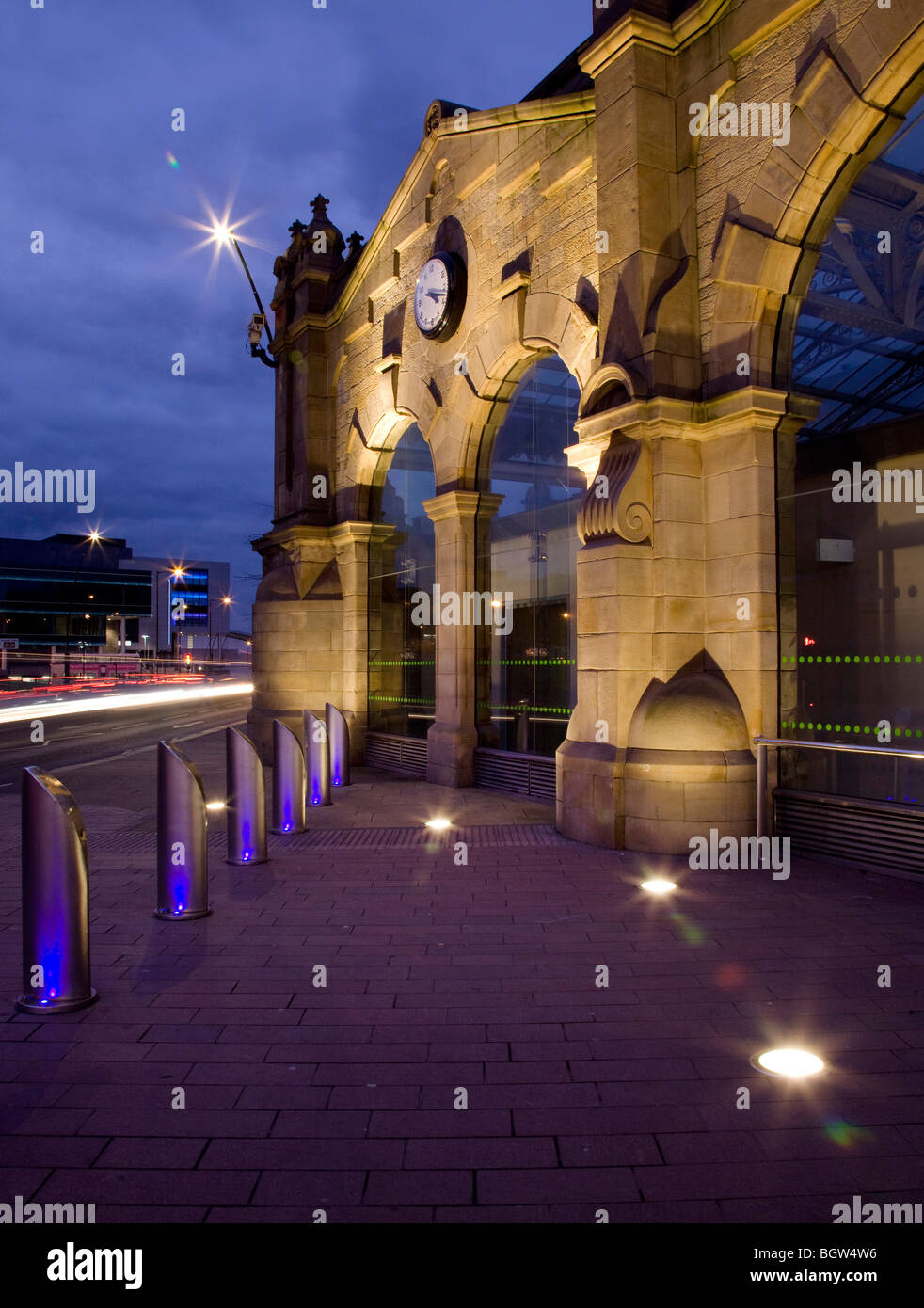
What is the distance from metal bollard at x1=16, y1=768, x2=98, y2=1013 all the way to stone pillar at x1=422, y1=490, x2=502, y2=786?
752 cm

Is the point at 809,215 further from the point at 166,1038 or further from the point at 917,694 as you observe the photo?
the point at 166,1038

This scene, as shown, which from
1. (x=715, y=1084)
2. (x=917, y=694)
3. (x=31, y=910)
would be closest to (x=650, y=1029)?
(x=715, y=1084)

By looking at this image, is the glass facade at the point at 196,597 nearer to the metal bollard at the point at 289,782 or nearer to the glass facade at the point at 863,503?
the metal bollard at the point at 289,782

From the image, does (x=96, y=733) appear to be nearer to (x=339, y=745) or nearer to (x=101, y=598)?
(x=339, y=745)

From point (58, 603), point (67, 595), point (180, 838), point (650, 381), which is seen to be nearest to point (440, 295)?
point (650, 381)

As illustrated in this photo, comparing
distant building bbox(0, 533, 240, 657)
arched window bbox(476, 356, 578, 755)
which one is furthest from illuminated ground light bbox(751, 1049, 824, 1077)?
distant building bbox(0, 533, 240, 657)

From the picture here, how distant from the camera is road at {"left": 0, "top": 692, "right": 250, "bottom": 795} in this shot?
14812 mm

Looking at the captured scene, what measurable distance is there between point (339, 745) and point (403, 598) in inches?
128

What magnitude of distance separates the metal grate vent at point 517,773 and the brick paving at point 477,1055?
371cm

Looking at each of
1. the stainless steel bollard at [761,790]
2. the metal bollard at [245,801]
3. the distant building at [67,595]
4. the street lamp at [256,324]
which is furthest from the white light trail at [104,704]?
the distant building at [67,595]

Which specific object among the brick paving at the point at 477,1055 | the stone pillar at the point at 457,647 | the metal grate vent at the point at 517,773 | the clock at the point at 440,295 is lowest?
the brick paving at the point at 477,1055

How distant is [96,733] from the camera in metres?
20.1

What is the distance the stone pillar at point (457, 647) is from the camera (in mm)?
11578

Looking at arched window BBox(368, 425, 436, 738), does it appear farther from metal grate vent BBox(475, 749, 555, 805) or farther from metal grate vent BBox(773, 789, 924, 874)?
metal grate vent BBox(773, 789, 924, 874)
